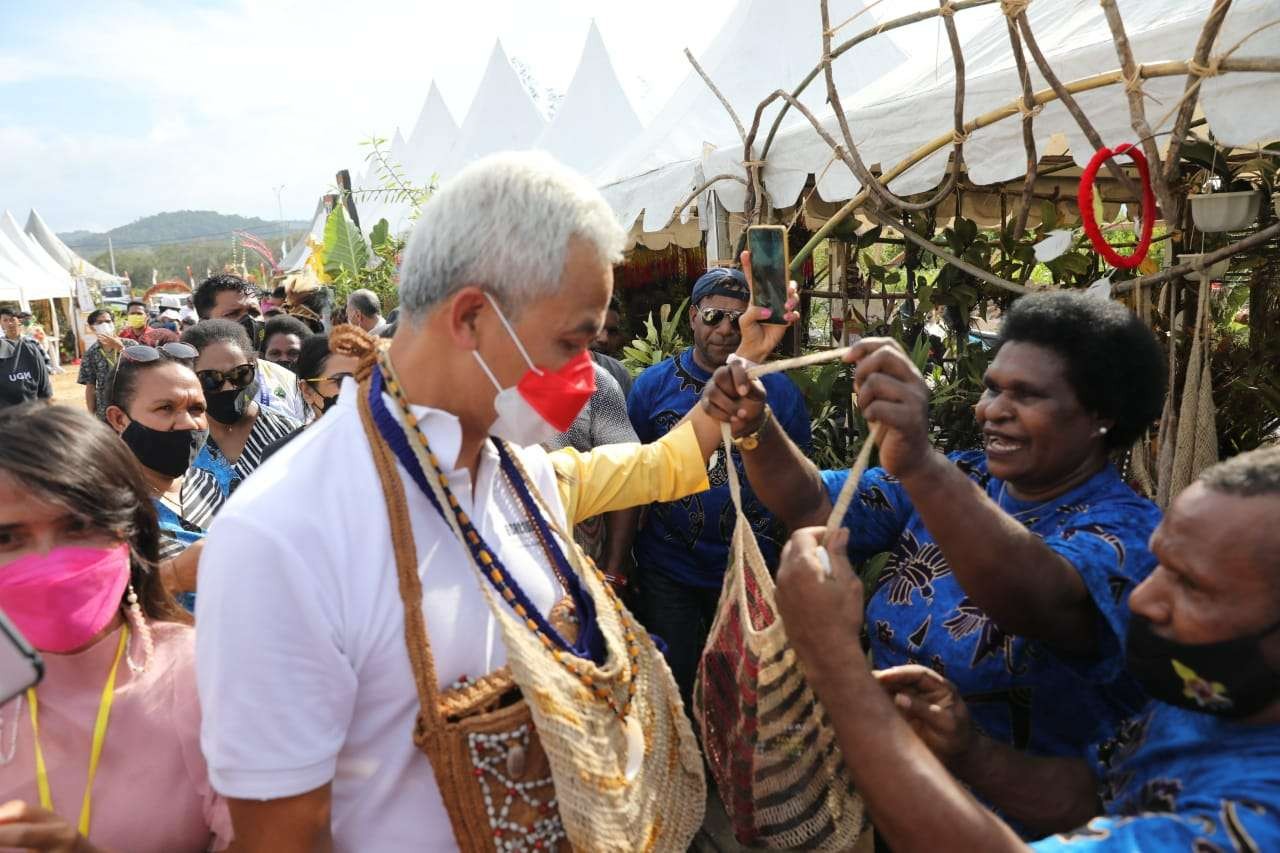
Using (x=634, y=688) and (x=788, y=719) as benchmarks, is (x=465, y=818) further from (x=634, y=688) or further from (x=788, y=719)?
(x=788, y=719)

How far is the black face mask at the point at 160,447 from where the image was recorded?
2650mm

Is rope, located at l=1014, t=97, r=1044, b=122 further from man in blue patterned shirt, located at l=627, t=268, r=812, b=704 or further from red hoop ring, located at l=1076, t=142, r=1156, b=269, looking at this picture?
man in blue patterned shirt, located at l=627, t=268, r=812, b=704

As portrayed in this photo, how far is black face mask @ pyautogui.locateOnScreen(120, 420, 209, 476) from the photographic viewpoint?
8.70ft

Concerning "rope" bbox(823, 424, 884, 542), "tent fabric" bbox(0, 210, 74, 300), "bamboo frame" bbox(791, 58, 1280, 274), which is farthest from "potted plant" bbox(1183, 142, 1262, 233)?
"tent fabric" bbox(0, 210, 74, 300)

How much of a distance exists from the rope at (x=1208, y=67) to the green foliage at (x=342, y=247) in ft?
29.6

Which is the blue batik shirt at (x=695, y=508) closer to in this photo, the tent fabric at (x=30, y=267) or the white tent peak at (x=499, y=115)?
the white tent peak at (x=499, y=115)

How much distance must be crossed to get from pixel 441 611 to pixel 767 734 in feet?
1.95

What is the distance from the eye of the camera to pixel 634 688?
142 centimetres

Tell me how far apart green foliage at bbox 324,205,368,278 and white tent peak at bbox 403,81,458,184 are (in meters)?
11.1

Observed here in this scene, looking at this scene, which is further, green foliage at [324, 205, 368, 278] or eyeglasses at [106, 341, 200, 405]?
green foliage at [324, 205, 368, 278]

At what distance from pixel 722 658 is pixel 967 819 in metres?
0.53

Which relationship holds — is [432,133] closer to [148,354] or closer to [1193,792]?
[148,354]

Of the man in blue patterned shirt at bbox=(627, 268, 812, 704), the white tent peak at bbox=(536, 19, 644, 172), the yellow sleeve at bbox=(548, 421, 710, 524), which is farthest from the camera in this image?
the white tent peak at bbox=(536, 19, 644, 172)

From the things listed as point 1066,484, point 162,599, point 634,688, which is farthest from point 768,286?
point 162,599
